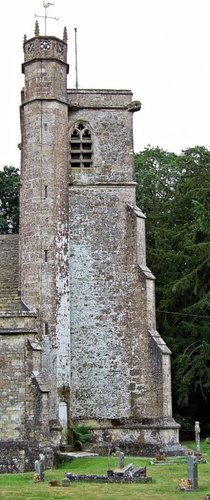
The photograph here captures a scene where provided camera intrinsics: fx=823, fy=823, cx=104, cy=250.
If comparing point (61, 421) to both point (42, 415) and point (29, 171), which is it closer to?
point (42, 415)

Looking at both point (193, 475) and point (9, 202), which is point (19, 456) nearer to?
point (193, 475)

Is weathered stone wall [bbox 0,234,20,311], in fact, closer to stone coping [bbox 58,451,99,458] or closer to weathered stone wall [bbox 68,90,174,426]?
weathered stone wall [bbox 68,90,174,426]

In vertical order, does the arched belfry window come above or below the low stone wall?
above

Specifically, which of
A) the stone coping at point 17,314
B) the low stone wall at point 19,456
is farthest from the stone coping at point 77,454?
the stone coping at point 17,314

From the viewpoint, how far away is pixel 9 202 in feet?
170

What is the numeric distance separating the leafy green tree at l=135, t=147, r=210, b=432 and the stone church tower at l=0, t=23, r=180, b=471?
7.57 m

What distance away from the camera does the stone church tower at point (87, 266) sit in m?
33.5

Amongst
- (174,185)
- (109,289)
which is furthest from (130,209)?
(174,185)

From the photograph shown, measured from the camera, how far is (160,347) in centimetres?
3388

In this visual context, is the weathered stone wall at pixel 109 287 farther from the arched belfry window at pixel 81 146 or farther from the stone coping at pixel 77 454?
the stone coping at pixel 77 454

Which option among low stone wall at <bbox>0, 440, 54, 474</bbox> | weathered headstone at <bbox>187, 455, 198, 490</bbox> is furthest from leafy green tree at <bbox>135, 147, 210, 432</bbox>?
weathered headstone at <bbox>187, 455, 198, 490</bbox>

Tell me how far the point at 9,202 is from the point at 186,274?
13.7 m

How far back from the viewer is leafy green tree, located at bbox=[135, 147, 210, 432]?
4231 centimetres

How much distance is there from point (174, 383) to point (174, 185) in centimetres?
1524
